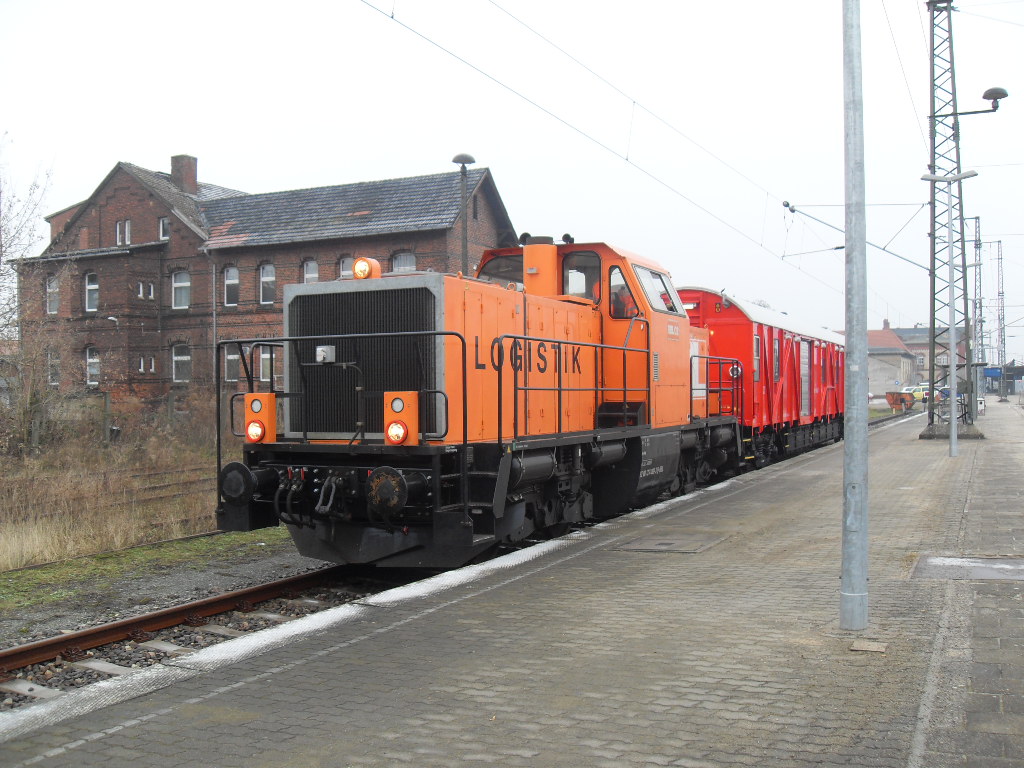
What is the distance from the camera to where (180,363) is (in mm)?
36281

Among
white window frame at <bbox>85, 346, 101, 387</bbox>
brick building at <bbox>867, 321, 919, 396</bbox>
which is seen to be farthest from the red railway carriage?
brick building at <bbox>867, 321, 919, 396</bbox>

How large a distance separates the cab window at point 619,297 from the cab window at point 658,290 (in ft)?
0.64

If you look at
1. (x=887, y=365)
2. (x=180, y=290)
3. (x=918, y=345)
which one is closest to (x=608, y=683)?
(x=180, y=290)

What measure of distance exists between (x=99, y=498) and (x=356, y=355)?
739cm

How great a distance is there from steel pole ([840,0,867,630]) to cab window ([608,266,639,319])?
199 inches

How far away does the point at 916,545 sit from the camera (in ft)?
28.5

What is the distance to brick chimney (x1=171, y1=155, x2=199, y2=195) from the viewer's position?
3844 cm

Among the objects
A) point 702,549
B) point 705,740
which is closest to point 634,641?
point 705,740

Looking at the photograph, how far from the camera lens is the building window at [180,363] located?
36.1 m

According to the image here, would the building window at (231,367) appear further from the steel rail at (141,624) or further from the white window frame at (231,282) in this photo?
the steel rail at (141,624)

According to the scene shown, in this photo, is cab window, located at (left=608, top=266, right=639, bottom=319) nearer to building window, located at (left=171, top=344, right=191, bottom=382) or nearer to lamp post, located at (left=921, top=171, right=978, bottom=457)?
lamp post, located at (left=921, top=171, right=978, bottom=457)

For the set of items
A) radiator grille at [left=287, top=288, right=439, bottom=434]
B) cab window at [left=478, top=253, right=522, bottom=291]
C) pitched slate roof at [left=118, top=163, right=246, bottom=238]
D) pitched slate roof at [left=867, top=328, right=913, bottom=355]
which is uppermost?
pitched slate roof at [left=118, top=163, right=246, bottom=238]

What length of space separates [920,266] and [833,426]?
17.8 ft

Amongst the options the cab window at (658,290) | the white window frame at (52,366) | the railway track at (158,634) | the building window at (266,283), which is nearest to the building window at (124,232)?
the building window at (266,283)
